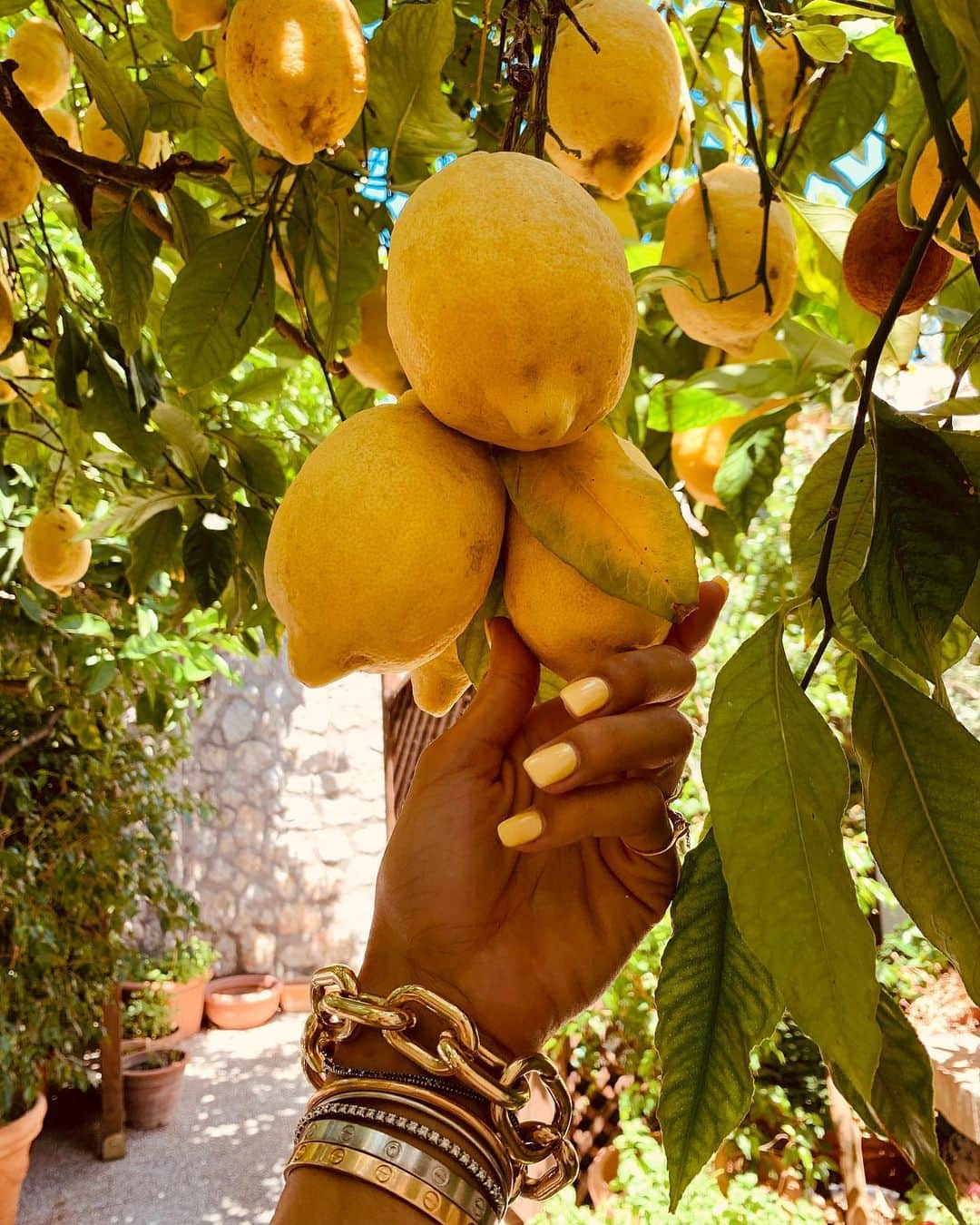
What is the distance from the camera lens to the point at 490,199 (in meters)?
0.39

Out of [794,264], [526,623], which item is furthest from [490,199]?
[794,264]

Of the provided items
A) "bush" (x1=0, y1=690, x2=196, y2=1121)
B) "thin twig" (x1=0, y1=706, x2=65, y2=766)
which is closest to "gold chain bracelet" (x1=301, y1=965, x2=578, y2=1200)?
"bush" (x1=0, y1=690, x2=196, y2=1121)

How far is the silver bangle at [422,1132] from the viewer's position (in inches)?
22.2

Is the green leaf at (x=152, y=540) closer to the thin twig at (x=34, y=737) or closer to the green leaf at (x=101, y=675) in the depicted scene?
the green leaf at (x=101, y=675)

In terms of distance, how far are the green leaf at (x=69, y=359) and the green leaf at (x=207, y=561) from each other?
0.25 m

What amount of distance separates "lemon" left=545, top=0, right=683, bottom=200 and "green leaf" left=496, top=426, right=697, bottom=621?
0.30 metres

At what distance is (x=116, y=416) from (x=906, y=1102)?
41.3 inches

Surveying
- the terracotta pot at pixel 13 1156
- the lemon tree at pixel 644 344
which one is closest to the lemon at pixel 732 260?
the lemon tree at pixel 644 344

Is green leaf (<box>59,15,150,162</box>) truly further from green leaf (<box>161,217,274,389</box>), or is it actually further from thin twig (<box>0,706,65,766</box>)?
thin twig (<box>0,706,65,766</box>)

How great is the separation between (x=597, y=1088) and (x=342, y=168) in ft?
10.5

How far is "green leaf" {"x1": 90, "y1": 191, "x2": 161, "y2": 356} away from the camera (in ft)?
2.91

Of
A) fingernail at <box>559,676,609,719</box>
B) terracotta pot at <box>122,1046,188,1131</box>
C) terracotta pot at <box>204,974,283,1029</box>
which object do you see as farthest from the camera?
terracotta pot at <box>204,974,283,1029</box>

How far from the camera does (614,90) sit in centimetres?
65

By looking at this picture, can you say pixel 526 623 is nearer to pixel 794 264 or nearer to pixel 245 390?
pixel 794 264
